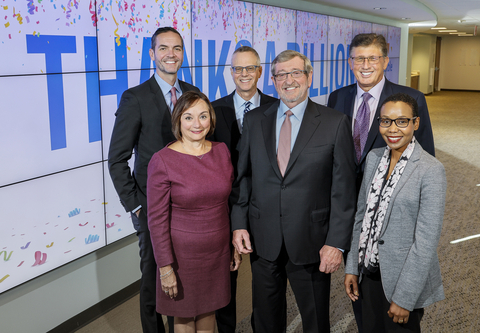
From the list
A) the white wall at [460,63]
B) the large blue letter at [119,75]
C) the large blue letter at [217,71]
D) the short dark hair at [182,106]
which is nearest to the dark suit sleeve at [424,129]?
the short dark hair at [182,106]

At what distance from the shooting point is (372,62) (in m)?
2.55

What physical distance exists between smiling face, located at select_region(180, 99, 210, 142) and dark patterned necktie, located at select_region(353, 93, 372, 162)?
94 cm

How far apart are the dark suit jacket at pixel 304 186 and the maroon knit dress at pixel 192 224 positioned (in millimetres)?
181

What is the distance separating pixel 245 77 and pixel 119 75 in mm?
A: 1240

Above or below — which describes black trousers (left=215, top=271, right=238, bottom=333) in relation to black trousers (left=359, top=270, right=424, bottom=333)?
below

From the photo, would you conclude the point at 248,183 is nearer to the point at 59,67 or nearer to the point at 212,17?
the point at 59,67

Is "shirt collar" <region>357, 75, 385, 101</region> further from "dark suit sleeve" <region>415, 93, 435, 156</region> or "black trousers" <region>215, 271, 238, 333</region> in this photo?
"black trousers" <region>215, 271, 238, 333</region>

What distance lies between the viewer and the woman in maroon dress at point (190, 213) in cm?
213

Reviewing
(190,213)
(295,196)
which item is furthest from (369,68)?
(190,213)

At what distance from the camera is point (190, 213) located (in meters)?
2.18

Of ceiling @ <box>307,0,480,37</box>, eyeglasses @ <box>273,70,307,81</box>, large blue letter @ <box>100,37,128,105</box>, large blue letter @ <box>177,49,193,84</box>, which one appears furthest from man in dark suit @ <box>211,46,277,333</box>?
ceiling @ <box>307,0,480,37</box>

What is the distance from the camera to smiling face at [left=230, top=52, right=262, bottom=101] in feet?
9.08

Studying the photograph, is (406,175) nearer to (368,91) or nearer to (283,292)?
(368,91)

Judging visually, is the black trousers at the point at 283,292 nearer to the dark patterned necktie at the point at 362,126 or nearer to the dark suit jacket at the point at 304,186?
the dark suit jacket at the point at 304,186
